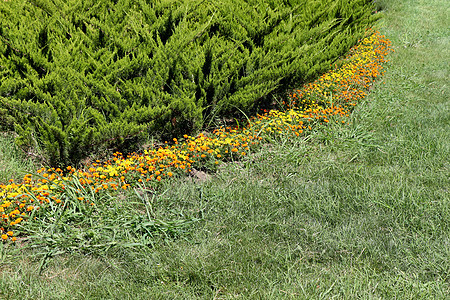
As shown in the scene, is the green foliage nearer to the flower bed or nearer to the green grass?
the flower bed

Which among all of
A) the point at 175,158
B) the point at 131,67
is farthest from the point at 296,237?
the point at 131,67

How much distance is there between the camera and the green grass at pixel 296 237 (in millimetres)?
2623

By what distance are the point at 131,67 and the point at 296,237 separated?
2.52 metres

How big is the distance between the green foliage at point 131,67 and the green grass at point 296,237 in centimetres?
69

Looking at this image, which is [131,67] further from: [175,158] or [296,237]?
[296,237]

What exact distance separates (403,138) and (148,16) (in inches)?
134

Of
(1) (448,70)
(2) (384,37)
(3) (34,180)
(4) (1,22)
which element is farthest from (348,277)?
(2) (384,37)

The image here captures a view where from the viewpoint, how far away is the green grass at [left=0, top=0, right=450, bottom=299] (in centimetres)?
262

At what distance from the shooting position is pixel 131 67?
4.30 meters

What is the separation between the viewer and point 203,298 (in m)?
2.58

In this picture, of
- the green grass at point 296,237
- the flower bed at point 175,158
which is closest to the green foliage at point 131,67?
the flower bed at point 175,158

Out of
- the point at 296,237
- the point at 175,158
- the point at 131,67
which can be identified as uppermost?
the point at 131,67

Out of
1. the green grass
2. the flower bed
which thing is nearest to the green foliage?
the flower bed

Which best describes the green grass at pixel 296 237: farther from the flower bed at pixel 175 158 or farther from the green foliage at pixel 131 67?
the green foliage at pixel 131 67
